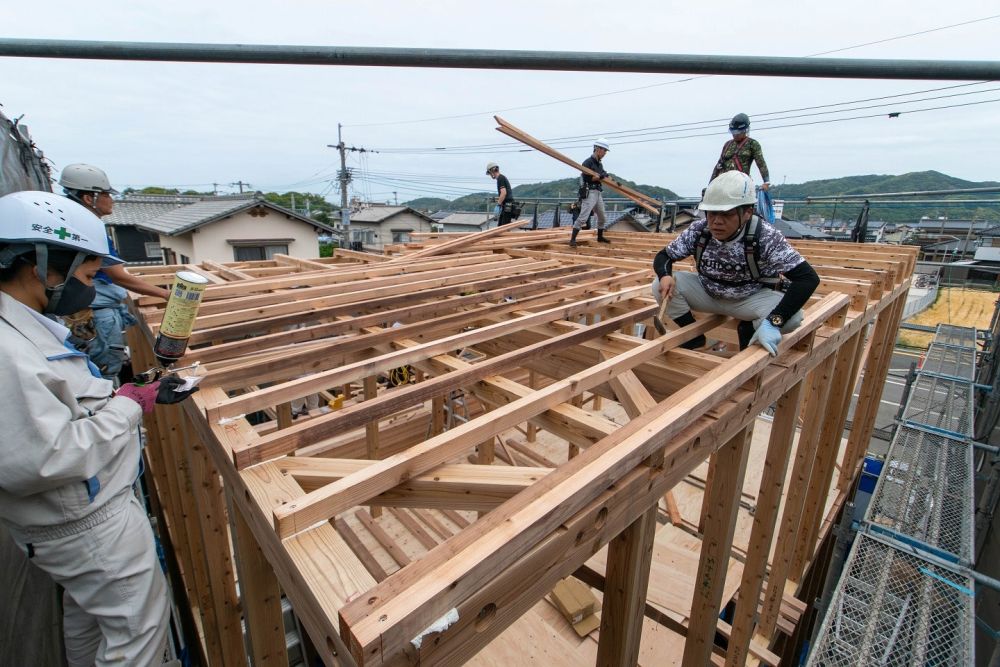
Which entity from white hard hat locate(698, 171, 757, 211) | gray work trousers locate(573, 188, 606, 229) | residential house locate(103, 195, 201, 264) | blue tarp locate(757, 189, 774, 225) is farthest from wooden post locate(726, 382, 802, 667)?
residential house locate(103, 195, 201, 264)

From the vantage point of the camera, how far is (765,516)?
3549mm

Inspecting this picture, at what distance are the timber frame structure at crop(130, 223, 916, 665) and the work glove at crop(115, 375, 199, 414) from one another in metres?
0.13

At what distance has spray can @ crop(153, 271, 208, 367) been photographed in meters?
2.08

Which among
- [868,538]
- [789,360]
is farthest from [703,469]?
[789,360]

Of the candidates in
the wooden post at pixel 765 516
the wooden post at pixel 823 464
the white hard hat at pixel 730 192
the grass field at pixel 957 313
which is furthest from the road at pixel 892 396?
the white hard hat at pixel 730 192

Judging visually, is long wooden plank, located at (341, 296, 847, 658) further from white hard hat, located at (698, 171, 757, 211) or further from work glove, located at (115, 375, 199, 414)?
work glove, located at (115, 375, 199, 414)

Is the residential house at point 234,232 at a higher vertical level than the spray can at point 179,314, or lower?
lower

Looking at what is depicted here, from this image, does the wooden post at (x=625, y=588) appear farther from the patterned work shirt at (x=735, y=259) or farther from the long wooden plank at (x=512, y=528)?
the patterned work shirt at (x=735, y=259)

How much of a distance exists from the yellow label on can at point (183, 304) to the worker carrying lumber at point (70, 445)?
0.23 m

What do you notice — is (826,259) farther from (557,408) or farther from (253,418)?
(253,418)

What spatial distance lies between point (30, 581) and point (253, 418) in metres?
6.04

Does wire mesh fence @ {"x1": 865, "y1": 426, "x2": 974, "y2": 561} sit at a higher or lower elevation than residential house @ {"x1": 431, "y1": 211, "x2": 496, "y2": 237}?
lower

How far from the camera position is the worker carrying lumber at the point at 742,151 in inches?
226

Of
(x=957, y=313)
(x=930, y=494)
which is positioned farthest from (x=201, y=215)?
(x=957, y=313)
